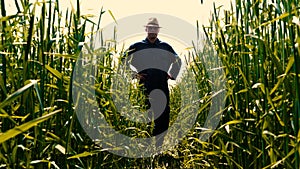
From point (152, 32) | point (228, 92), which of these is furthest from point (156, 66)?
point (228, 92)

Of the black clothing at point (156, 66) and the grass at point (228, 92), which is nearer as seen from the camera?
the grass at point (228, 92)

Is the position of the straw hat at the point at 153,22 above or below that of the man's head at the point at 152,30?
above

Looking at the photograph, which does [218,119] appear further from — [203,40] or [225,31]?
[203,40]

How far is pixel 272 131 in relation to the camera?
130cm

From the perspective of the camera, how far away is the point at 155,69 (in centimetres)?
498

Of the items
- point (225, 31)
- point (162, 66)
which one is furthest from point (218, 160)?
point (162, 66)

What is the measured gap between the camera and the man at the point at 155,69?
4895mm

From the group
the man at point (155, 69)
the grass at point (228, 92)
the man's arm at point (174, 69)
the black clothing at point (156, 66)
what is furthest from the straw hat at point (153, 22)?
the grass at point (228, 92)

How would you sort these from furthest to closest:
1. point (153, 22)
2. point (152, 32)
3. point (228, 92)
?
point (153, 22) < point (152, 32) < point (228, 92)

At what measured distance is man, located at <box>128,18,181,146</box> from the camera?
489cm

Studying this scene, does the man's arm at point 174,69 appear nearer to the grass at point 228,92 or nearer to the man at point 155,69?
the man at point 155,69

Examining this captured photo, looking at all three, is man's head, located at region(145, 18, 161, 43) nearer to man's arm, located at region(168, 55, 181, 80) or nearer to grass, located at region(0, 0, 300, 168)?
man's arm, located at region(168, 55, 181, 80)

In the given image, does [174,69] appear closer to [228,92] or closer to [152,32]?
[152,32]

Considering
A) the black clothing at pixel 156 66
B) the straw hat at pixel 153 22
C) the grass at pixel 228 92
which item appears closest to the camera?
the grass at pixel 228 92
